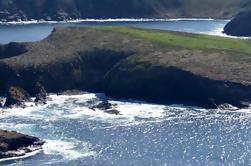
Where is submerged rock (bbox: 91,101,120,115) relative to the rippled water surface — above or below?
above

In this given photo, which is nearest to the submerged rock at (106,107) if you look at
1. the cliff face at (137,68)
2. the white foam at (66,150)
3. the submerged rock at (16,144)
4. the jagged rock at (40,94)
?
the cliff face at (137,68)

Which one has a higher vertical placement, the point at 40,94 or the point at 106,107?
the point at 40,94

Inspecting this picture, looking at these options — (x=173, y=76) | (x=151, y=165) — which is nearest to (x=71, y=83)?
(x=173, y=76)

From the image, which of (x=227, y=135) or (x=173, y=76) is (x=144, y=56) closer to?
(x=173, y=76)

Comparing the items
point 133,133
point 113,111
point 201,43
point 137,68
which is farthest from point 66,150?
point 201,43

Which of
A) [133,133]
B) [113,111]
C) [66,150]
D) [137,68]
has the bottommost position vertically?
[66,150]

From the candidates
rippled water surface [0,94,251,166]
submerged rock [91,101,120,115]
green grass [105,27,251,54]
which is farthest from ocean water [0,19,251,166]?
green grass [105,27,251,54]

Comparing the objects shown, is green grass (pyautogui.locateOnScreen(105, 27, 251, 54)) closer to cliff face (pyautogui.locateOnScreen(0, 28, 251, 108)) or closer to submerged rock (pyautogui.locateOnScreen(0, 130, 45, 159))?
cliff face (pyautogui.locateOnScreen(0, 28, 251, 108))

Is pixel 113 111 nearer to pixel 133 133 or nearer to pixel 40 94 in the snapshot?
pixel 133 133
